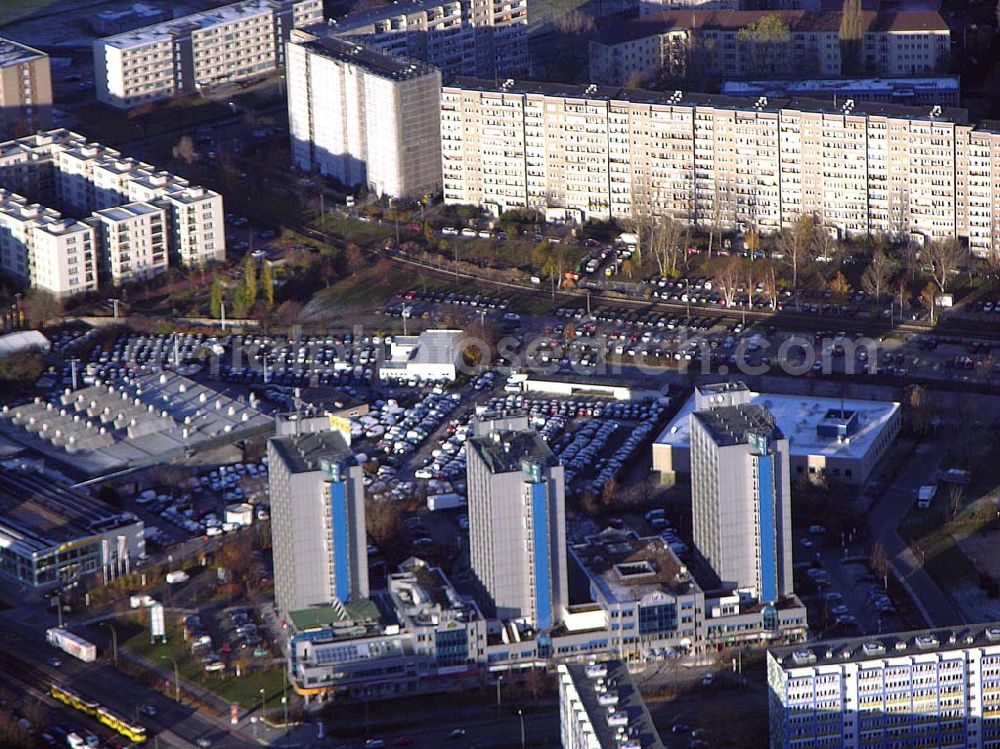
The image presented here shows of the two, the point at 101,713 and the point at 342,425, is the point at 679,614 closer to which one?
the point at 101,713

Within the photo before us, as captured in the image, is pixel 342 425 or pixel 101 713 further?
pixel 342 425

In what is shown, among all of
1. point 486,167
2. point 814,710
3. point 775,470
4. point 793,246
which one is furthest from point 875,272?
point 814,710

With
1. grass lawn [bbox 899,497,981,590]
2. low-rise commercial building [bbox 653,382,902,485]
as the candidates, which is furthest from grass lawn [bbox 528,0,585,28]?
grass lawn [bbox 899,497,981,590]

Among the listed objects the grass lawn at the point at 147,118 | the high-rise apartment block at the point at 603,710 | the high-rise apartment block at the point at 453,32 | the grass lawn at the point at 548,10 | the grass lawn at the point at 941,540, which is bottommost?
the grass lawn at the point at 941,540

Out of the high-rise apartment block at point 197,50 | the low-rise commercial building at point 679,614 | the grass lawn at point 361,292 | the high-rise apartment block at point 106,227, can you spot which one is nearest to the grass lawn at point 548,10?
the high-rise apartment block at point 197,50

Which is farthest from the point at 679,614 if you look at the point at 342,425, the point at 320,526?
the point at 342,425

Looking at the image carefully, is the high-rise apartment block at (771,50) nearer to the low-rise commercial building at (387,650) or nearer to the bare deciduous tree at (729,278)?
the bare deciduous tree at (729,278)
